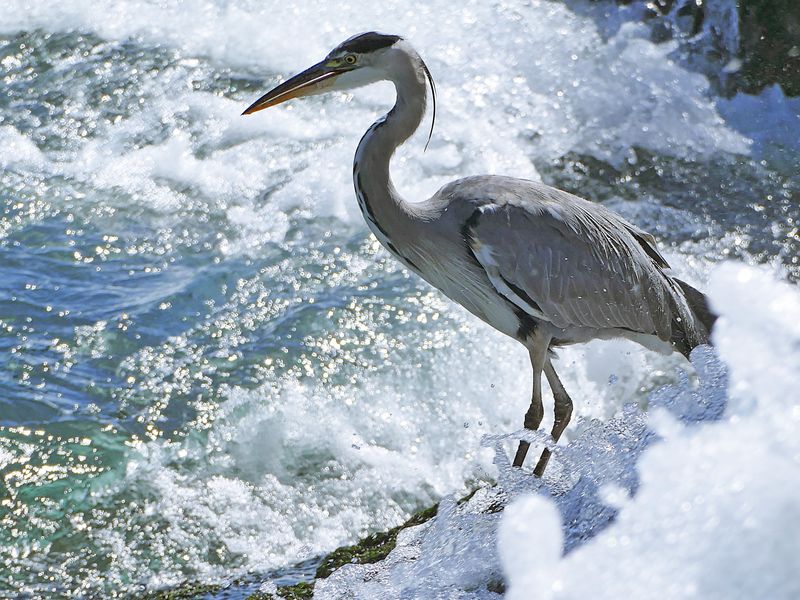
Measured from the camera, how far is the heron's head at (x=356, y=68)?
427 centimetres

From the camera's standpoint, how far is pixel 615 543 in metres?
2.80

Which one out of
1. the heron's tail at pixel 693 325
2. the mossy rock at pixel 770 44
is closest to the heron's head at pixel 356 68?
the heron's tail at pixel 693 325

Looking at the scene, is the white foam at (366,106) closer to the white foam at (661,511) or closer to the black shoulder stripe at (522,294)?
the black shoulder stripe at (522,294)

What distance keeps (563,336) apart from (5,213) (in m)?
3.55

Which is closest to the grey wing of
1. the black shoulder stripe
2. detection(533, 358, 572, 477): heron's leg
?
the black shoulder stripe

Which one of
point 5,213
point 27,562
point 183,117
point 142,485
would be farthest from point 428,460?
point 183,117

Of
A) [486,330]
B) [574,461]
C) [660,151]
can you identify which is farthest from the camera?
[660,151]

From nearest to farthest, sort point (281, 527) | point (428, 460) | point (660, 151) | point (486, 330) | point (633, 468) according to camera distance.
Answer: point (633, 468), point (281, 527), point (428, 460), point (486, 330), point (660, 151)

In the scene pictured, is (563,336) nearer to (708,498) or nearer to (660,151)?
(708,498)

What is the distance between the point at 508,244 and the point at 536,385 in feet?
2.28

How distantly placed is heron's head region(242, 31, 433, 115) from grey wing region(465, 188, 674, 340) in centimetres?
65

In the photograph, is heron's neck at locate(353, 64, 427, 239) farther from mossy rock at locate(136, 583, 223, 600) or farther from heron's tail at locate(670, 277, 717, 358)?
mossy rock at locate(136, 583, 223, 600)

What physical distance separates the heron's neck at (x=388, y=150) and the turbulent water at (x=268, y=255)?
4.05 ft

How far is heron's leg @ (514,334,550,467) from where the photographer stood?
4539 mm
